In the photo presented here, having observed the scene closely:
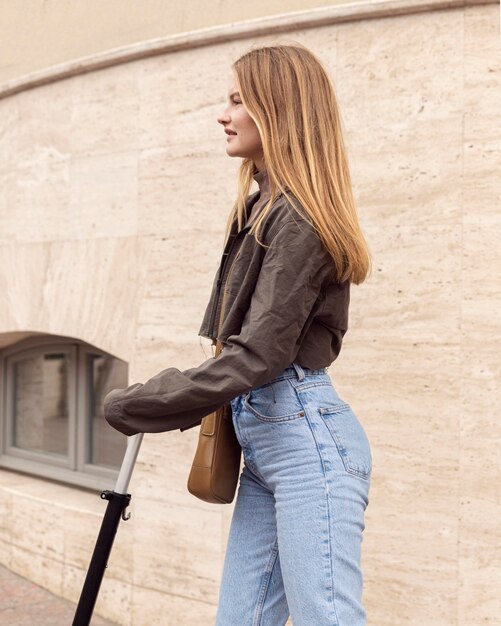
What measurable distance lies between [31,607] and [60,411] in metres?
1.15

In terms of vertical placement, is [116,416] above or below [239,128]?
below

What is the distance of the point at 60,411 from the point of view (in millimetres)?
5035

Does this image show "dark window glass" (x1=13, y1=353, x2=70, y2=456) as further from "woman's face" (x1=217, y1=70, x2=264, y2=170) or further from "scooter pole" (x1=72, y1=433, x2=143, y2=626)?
"woman's face" (x1=217, y1=70, x2=264, y2=170)

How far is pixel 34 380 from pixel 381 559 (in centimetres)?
262

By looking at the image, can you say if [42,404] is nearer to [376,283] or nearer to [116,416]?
[376,283]

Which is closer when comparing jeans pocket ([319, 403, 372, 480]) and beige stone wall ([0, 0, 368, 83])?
jeans pocket ([319, 403, 372, 480])

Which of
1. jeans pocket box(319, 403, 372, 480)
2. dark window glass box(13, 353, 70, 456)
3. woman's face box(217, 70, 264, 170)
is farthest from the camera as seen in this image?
dark window glass box(13, 353, 70, 456)

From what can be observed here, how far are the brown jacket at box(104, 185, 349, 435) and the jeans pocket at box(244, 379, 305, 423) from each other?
73 mm

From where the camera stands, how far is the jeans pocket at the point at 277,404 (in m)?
2.00

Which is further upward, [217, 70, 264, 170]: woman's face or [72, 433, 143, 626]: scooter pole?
[217, 70, 264, 170]: woman's face

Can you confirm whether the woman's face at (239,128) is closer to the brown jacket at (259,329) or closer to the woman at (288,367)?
the woman at (288,367)

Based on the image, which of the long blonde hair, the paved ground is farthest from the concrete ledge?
the paved ground

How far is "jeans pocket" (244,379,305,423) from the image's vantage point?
2002 millimetres

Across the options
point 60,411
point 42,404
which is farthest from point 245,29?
point 42,404
